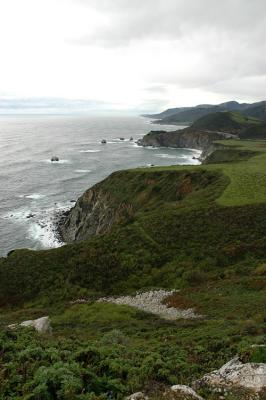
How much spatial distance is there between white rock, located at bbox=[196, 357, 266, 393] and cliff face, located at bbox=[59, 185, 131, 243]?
55870mm

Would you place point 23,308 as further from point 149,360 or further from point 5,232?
point 5,232

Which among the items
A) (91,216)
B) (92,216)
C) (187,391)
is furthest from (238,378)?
(91,216)

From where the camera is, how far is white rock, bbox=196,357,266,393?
484 inches

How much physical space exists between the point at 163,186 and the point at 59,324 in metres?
48.6

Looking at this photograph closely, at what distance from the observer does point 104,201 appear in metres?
78.9

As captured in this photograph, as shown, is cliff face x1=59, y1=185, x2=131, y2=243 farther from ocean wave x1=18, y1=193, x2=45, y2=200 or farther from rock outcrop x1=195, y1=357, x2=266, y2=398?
rock outcrop x1=195, y1=357, x2=266, y2=398

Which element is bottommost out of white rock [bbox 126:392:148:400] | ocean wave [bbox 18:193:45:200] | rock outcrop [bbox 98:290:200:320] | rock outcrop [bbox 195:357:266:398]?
ocean wave [bbox 18:193:45:200]

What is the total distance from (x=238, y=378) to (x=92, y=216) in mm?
67289

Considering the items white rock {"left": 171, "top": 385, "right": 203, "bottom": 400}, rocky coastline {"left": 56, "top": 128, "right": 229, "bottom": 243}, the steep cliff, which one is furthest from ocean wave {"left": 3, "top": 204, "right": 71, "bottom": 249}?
white rock {"left": 171, "top": 385, "right": 203, "bottom": 400}

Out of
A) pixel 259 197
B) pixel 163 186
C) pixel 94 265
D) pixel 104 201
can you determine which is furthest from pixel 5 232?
pixel 259 197

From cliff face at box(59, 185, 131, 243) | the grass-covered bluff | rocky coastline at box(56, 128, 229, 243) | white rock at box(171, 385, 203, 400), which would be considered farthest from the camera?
rocky coastline at box(56, 128, 229, 243)

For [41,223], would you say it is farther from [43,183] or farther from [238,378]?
[238,378]

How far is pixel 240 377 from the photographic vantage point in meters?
12.7

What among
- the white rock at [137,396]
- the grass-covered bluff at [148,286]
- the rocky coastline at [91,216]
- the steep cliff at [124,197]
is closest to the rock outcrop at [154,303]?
the grass-covered bluff at [148,286]
